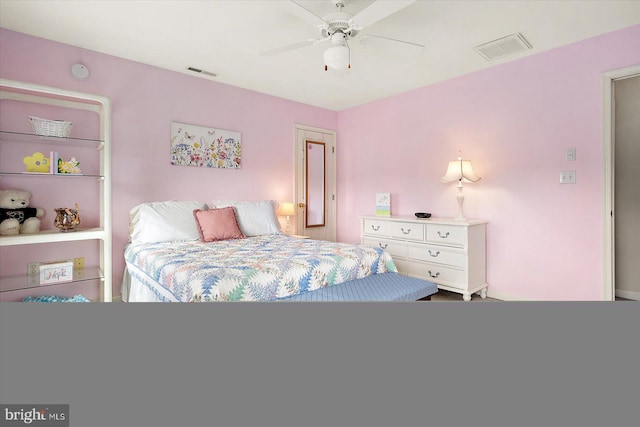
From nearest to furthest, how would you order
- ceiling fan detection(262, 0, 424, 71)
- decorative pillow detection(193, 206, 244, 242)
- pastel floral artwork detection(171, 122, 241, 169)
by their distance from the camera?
ceiling fan detection(262, 0, 424, 71) < decorative pillow detection(193, 206, 244, 242) < pastel floral artwork detection(171, 122, 241, 169)

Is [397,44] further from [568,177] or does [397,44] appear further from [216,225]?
[216,225]

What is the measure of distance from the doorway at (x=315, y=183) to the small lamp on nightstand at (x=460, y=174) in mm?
1777

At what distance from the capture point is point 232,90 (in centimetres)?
358

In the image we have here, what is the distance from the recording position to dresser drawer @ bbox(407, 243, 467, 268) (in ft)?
9.62

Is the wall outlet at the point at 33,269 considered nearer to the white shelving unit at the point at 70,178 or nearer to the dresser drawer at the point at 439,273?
the white shelving unit at the point at 70,178

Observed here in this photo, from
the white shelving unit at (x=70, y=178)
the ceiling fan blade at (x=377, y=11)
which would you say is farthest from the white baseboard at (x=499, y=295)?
the white shelving unit at (x=70, y=178)

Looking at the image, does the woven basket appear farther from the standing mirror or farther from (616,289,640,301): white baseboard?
(616,289,640,301): white baseboard

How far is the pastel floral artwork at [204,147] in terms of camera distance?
3215mm

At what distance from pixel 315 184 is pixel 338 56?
2450 mm

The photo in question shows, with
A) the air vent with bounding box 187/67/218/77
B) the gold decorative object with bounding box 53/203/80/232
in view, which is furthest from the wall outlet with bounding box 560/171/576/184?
the gold decorative object with bounding box 53/203/80/232

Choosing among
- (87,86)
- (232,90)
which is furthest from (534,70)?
(87,86)

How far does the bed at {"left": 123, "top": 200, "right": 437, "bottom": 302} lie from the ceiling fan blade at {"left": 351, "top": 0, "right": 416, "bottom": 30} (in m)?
1.43
